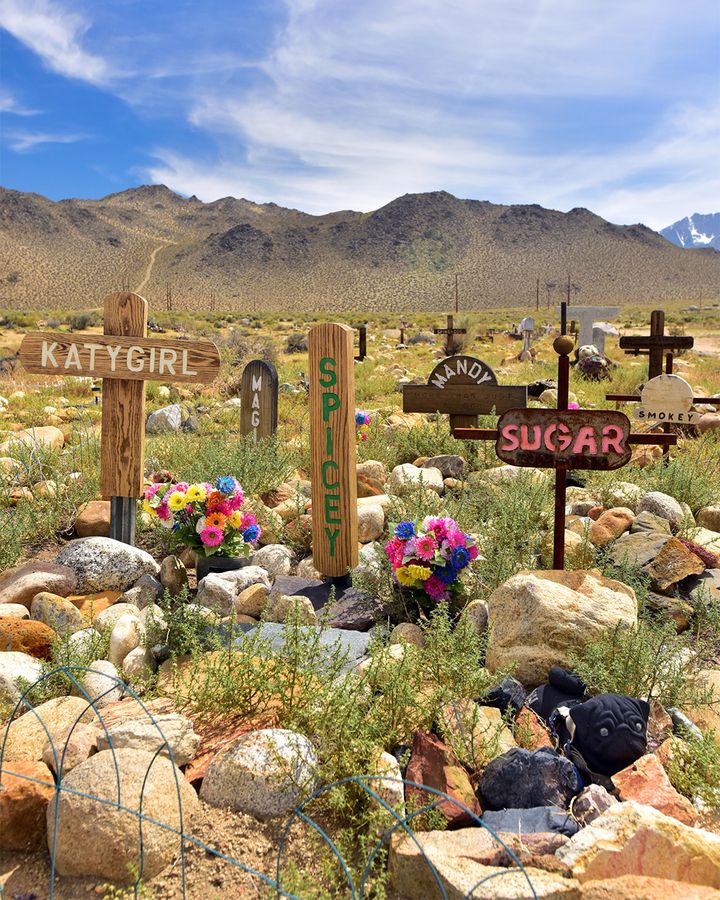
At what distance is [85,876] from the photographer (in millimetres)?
2111

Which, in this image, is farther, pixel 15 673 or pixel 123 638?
pixel 123 638

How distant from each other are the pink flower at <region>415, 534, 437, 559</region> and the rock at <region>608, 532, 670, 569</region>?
1193 mm

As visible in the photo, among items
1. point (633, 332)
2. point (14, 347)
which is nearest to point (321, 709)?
point (14, 347)

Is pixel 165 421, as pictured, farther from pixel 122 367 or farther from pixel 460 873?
pixel 460 873

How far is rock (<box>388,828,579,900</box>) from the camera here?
1857 mm

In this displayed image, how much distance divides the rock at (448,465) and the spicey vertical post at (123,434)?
2798 millimetres

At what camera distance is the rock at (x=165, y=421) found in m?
9.29

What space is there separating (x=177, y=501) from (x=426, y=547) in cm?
168

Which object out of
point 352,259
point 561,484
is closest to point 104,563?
point 561,484

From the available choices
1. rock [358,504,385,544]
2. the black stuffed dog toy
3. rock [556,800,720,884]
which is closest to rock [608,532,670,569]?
the black stuffed dog toy

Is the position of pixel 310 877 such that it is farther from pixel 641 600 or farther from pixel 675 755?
pixel 641 600

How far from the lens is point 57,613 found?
11.9ft

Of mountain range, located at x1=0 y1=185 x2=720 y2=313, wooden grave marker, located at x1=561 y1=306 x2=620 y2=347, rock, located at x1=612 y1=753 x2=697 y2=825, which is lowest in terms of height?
rock, located at x1=612 y1=753 x2=697 y2=825

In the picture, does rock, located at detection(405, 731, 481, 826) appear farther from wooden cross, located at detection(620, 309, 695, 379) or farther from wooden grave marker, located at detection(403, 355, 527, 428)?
wooden cross, located at detection(620, 309, 695, 379)
